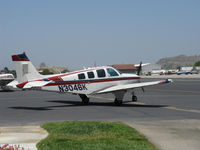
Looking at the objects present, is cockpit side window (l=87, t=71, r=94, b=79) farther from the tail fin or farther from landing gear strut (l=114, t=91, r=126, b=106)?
the tail fin

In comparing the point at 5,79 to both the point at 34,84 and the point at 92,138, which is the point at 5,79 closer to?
the point at 34,84

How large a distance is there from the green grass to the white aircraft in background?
27.3ft

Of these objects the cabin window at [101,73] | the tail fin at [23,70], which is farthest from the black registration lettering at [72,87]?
the tail fin at [23,70]

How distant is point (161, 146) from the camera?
390 inches

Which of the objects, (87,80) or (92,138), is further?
(87,80)

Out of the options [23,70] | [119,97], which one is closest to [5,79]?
[23,70]

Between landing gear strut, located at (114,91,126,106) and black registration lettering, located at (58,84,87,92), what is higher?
black registration lettering, located at (58,84,87,92)

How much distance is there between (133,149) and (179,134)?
2785mm

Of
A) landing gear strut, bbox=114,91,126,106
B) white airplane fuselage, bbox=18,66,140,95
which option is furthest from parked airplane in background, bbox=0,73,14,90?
landing gear strut, bbox=114,91,126,106

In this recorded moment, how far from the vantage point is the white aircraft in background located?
21.8m

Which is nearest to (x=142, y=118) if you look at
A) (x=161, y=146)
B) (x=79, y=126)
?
(x=79, y=126)

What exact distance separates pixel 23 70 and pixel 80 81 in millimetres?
3332

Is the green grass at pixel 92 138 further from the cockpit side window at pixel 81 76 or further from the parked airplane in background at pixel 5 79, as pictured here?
the parked airplane in background at pixel 5 79

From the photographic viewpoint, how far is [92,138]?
35.6 ft
